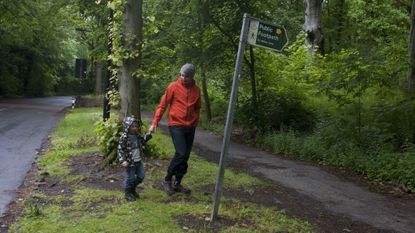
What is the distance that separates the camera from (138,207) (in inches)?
271

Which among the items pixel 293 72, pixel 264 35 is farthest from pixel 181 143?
pixel 293 72

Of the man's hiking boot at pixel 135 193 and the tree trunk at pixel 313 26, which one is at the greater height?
the tree trunk at pixel 313 26

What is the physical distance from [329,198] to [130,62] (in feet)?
16.1

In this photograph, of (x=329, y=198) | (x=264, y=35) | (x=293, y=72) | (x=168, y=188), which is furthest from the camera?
(x=293, y=72)

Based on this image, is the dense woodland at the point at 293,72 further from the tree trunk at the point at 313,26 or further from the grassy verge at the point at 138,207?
the grassy verge at the point at 138,207

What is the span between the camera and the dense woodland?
33.9 ft

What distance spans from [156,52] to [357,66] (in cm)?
688

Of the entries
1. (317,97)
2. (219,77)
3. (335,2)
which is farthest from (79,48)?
(317,97)

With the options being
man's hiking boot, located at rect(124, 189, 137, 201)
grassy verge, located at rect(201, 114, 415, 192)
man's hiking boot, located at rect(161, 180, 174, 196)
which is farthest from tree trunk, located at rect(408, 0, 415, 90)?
man's hiking boot, located at rect(124, 189, 137, 201)

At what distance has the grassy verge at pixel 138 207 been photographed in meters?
6.16

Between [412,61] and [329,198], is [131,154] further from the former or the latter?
[412,61]

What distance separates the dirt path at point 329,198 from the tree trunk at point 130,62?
2.81m

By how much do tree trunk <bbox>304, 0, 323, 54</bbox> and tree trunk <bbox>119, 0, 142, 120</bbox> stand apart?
838cm

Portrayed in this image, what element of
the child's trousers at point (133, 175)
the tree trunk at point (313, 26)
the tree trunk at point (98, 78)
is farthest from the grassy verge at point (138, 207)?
the tree trunk at point (98, 78)
